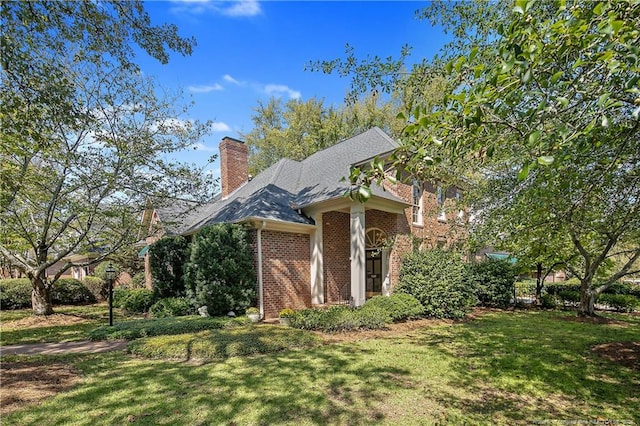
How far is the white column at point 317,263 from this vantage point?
41.0 ft

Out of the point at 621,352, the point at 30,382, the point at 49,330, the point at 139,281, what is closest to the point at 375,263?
the point at 621,352

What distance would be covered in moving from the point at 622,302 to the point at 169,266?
20526 mm

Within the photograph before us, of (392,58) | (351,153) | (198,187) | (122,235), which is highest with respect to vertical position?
(351,153)

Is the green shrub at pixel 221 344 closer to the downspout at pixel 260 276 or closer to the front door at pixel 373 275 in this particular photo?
the downspout at pixel 260 276

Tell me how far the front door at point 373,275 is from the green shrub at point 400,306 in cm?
315

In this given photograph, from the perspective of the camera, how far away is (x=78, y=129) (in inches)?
292

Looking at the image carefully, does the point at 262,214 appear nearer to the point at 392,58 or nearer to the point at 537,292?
the point at 392,58

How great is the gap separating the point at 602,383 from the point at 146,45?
10692 millimetres

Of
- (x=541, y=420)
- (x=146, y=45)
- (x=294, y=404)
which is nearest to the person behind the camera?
(x=541, y=420)

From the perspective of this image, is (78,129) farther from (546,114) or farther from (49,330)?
(546,114)

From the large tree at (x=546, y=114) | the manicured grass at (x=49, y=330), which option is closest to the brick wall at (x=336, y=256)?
the large tree at (x=546, y=114)

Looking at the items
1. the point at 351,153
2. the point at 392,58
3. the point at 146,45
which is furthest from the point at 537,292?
the point at 146,45

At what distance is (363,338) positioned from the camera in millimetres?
8492

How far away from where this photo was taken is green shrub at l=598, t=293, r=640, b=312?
13.9 metres
